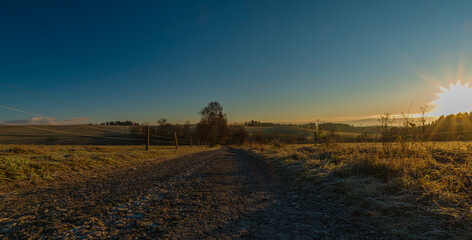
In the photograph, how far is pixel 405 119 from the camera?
206 inches

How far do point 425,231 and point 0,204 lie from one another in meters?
6.11

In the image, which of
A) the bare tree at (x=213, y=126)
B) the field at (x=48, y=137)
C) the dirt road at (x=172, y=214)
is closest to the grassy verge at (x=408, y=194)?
the dirt road at (x=172, y=214)

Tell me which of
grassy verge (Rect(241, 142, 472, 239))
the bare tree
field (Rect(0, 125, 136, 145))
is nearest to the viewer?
grassy verge (Rect(241, 142, 472, 239))

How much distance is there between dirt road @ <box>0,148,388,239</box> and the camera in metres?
2.32

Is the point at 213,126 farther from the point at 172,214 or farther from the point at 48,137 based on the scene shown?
the point at 172,214

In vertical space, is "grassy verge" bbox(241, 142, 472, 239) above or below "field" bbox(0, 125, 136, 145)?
above

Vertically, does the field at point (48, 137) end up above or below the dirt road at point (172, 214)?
below

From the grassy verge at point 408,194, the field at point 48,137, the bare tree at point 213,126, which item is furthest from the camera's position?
the bare tree at point 213,126

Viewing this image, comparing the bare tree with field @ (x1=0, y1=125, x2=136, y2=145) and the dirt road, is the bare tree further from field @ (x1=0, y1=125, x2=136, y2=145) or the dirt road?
the dirt road

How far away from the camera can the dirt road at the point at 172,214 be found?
232 centimetres

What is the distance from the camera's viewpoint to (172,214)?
291 cm

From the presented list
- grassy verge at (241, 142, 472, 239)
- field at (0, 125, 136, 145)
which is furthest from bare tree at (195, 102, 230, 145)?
grassy verge at (241, 142, 472, 239)

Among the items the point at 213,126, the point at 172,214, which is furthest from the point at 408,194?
the point at 213,126

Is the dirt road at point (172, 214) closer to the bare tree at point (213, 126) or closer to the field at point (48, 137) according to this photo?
the field at point (48, 137)
